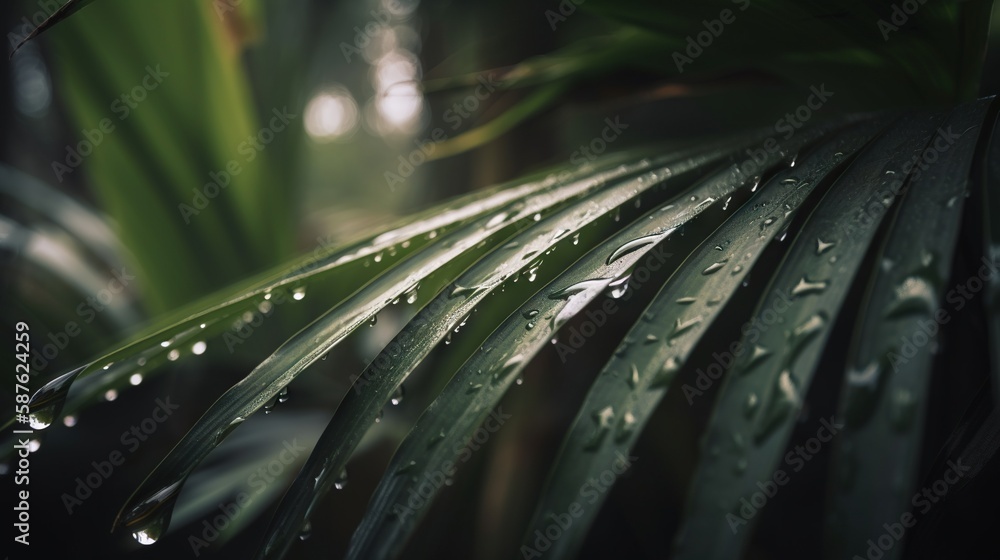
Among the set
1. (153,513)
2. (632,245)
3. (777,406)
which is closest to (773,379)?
(777,406)

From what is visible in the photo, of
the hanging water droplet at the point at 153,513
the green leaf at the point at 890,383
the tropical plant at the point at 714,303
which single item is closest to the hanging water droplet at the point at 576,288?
the tropical plant at the point at 714,303

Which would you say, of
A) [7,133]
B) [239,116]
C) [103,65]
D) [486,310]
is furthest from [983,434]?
[7,133]

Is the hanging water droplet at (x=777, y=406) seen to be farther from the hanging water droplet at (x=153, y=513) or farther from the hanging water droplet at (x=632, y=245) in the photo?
the hanging water droplet at (x=153, y=513)

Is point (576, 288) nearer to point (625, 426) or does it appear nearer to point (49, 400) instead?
point (625, 426)

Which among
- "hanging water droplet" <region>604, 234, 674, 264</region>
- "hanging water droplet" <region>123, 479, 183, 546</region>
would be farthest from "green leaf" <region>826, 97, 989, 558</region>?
"hanging water droplet" <region>123, 479, 183, 546</region>

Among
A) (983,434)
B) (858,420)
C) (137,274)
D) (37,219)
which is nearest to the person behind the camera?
(858,420)

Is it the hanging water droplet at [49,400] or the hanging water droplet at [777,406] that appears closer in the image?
the hanging water droplet at [777,406]

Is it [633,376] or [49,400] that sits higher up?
[49,400]

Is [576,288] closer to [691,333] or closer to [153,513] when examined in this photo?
[691,333]

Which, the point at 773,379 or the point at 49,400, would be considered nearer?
the point at 773,379

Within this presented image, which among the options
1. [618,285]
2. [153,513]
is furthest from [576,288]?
[153,513]

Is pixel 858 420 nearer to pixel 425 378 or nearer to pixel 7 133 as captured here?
pixel 425 378
